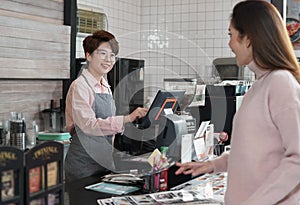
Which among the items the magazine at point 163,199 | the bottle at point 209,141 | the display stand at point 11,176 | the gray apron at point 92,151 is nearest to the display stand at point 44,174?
the display stand at point 11,176

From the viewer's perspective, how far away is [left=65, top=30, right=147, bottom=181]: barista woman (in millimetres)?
2273

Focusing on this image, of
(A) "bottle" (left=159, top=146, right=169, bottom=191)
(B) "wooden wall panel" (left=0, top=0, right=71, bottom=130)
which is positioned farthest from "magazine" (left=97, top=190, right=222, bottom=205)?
(B) "wooden wall panel" (left=0, top=0, right=71, bottom=130)

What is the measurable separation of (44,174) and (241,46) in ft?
2.36

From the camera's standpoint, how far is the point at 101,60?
2438mm

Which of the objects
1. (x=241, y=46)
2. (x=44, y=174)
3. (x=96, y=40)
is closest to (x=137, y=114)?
(x=96, y=40)

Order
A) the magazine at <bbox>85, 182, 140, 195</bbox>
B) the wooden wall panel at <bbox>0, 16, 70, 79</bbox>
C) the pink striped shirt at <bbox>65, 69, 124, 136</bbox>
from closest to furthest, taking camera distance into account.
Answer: the magazine at <bbox>85, 182, 140, 195</bbox>, the pink striped shirt at <bbox>65, 69, 124, 136</bbox>, the wooden wall panel at <bbox>0, 16, 70, 79</bbox>

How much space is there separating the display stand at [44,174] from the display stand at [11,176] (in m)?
0.02

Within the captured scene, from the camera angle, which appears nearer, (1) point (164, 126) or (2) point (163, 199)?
(2) point (163, 199)

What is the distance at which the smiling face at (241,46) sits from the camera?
52.4 inches

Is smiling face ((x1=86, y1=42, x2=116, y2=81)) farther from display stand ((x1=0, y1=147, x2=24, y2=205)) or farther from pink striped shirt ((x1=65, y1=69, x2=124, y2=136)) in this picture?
display stand ((x1=0, y1=147, x2=24, y2=205))

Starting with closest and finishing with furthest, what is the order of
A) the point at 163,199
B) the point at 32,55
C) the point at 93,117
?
the point at 163,199, the point at 93,117, the point at 32,55

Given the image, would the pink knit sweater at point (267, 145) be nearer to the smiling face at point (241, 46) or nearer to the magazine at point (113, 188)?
the smiling face at point (241, 46)

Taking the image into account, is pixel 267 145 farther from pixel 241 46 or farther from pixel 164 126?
pixel 164 126

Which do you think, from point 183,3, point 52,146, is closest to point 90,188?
point 52,146
